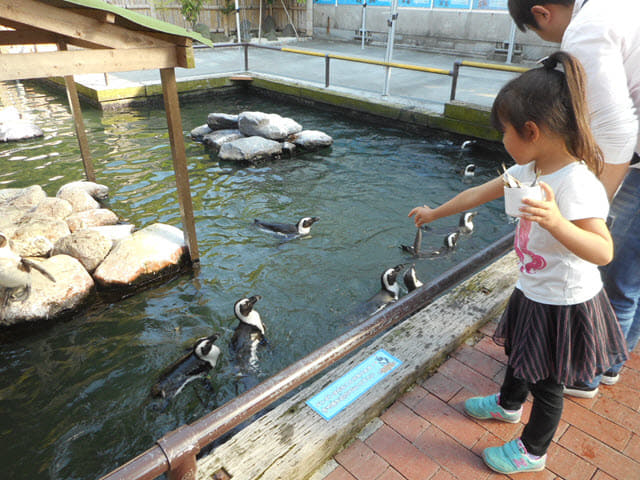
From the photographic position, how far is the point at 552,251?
5.61 ft

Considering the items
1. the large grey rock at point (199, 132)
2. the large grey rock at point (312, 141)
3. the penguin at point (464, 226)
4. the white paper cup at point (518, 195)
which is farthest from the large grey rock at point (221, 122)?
the white paper cup at point (518, 195)

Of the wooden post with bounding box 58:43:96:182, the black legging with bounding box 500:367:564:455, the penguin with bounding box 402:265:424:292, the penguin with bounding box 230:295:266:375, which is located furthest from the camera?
the wooden post with bounding box 58:43:96:182

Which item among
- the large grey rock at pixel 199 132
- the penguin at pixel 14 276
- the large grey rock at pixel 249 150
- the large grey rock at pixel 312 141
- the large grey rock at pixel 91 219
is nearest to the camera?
the penguin at pixel 14 276

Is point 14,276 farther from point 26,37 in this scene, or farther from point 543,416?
point 543,416

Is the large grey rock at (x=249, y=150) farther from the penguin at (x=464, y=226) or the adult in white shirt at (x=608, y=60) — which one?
the adult in white shirt at (x=608, y=60)

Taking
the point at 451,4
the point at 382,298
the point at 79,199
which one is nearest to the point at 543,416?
the point at 382,298

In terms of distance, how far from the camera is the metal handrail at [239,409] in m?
1.42

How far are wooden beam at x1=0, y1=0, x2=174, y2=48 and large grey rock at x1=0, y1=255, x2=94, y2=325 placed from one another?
98.0 inches

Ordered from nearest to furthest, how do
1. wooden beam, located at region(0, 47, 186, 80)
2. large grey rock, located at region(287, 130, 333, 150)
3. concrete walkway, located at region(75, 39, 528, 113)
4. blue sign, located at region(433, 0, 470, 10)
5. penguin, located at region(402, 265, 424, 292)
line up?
wooden beam, located at region(0, 47, 186, 80) < penguin, located at region(402, 265, 424, 292) < large grey rock, located at region(287, 130, 333, 150) < concrete walkway, located at region(75, 39, 528, 113) < blue sign, located at region(433, 0, 470, 10)

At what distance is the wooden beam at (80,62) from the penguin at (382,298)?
10.2 ft

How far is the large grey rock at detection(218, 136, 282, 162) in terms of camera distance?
9117mm

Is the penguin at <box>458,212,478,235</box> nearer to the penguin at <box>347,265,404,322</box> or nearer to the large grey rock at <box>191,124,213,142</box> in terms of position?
the penguin at <box>347,265,404,322</box>

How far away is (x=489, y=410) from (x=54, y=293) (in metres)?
4.40

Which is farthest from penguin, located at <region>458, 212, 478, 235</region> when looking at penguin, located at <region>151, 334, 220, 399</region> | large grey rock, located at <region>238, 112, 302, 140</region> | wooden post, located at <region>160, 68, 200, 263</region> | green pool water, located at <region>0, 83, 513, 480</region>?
large grey rock, located at <region>238, 112, 302, 140</region>
